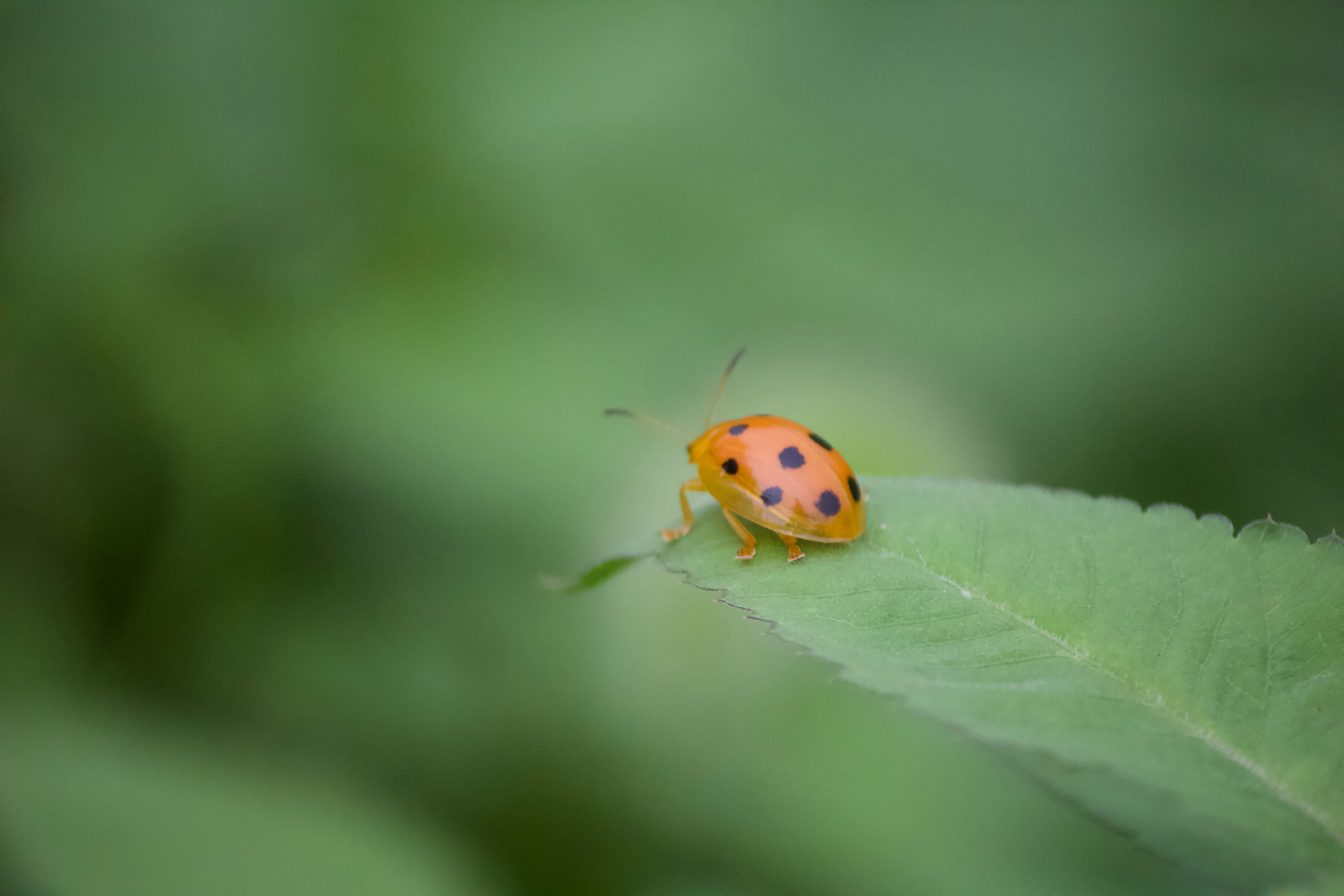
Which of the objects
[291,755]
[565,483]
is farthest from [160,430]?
[565,483]

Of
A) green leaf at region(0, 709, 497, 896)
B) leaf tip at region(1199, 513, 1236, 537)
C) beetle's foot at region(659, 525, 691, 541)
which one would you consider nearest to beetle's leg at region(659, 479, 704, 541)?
beetle's foot at region(659, 525, 691, 541)

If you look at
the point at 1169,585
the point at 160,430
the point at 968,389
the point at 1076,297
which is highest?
the point at 1076,297

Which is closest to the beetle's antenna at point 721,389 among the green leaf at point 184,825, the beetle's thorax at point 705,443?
the beetle's thorax at point 705,443

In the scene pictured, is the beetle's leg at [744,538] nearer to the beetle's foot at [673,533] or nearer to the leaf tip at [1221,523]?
the beetle's foot at [673,533]

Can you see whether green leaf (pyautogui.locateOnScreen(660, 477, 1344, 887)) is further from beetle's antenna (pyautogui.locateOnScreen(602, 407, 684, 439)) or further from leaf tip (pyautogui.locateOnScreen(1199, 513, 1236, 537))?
beetle's antenna (pyautogui.locateOnScreen(602, 407, 684, 439))

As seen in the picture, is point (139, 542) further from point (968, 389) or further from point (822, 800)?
point (968, 389)

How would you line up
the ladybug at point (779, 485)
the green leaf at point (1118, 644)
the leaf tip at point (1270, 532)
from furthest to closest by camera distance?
1. the ladybug at point (779, 485)
2. the leaf tip at point (1270, 532)
3. the green leaf at point (1118, 644)

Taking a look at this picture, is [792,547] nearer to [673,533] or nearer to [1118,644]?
[673,533]
